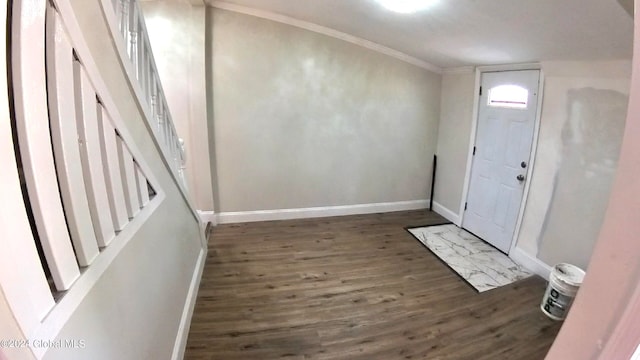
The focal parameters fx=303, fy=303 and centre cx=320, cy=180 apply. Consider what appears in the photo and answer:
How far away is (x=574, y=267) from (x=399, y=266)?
1.53 m

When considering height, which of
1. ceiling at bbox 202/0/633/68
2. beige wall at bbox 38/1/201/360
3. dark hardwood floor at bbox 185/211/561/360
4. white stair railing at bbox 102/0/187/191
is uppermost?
ceiling at bbox 202/0/633/68

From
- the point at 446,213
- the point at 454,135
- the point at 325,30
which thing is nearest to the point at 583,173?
the point at 454,135

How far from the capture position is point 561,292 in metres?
2.51

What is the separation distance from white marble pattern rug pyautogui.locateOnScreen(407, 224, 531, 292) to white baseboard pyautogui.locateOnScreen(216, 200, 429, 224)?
2.15 feet

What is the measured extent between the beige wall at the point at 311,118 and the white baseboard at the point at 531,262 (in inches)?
67.8

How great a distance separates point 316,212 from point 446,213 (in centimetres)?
197

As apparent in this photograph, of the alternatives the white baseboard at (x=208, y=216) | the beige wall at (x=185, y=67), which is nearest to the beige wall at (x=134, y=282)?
the beige wall at (x=185, y=67)

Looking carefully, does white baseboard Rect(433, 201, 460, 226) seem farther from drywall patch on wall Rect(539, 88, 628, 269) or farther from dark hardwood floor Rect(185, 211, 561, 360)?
drywall patch on wall Rect(539, 88, 628, 269)

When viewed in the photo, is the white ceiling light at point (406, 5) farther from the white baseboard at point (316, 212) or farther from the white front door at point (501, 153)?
the white baseboard at point (316, 212)

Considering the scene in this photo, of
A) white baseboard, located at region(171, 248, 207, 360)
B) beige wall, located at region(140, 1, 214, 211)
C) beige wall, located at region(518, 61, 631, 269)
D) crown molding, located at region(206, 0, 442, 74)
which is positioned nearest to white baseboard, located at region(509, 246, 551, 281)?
beige wall, located at region(518, 61, 631, 269)

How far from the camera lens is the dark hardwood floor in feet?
7.12

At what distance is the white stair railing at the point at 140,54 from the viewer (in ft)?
4.58

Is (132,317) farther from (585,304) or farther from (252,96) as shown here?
(252,96)

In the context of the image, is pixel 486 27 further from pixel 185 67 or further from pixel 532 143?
pixel 185 67
